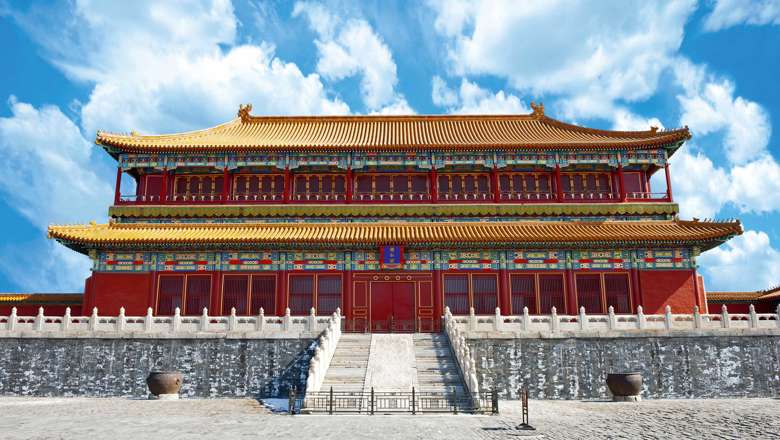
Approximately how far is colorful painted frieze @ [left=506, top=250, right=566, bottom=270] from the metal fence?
12.6 meters

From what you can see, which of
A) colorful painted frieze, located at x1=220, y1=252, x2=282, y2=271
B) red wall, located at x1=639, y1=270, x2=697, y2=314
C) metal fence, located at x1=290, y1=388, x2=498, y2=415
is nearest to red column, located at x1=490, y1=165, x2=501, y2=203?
red wall, located at x1=639, y1=270, x2=697, y2=314

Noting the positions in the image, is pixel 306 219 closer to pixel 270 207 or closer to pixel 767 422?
pixel 270 207

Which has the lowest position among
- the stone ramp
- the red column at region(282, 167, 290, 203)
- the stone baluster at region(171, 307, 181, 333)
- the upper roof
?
the stone ramp

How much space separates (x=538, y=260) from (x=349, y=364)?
41.6ft

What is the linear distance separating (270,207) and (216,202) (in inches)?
126

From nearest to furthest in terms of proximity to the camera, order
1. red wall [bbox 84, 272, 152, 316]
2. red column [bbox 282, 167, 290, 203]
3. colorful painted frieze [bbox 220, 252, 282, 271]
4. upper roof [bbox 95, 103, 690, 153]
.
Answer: red wall [bbox 84, 272, 152, 316]
colorful painted frieze [bbox 220, 252, 282, 271]
upper roof [bbox 95, 103, 690, 153]
red column [bbox 282, 167, 290, 203]

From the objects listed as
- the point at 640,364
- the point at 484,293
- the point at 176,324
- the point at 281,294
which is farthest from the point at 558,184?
the point at 176,324

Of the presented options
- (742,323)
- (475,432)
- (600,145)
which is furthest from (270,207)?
(742,323)

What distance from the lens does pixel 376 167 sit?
33812 millimetres

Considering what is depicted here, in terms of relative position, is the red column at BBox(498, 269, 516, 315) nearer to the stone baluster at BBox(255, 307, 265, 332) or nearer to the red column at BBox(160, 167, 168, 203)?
the stone baluster at BBox(255, 307, 265, 332)

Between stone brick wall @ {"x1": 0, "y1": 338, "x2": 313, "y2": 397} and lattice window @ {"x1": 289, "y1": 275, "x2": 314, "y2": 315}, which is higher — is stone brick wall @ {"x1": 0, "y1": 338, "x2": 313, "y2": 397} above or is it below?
below

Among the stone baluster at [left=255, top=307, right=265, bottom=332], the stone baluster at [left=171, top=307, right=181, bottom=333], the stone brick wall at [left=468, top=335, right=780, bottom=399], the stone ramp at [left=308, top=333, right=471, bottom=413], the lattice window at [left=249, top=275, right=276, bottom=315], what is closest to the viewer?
the stone ramp at [left=308, top=333, right=471, bottom=413]

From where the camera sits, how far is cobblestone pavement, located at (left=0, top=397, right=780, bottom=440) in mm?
14156

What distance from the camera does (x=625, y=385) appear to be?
2122 centimetres
